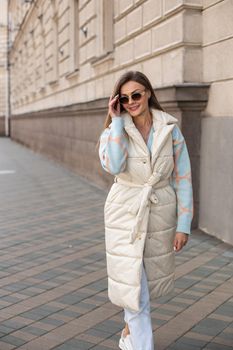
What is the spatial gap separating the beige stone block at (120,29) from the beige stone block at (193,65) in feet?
9.52

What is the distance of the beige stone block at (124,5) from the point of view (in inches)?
383

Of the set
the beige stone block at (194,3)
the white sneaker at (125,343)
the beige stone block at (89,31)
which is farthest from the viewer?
the beige stone block at (89,31)

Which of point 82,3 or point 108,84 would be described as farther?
point 82,3

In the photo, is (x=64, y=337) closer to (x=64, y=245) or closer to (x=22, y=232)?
(x=64, y=245)

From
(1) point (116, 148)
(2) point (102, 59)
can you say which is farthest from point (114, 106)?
(2) point (102, 59)

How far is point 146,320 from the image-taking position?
10.9ft

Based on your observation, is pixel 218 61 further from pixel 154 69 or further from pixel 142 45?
pixel 142 45

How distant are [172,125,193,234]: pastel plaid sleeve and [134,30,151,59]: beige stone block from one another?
5.69 metres

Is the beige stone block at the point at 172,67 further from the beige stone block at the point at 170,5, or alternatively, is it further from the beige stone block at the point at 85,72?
the beige stone block at the point at 85,72

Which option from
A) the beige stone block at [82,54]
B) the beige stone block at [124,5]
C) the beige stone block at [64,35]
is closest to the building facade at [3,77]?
the beige stone block at [64,35]

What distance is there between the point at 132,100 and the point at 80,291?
2.26 meters

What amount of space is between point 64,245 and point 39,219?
1816 millimetres

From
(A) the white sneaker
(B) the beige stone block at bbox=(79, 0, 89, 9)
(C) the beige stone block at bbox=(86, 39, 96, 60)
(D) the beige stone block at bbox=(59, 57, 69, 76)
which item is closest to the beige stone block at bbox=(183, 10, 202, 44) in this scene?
(A) the white sneaker

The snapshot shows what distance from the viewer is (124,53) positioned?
10.2 metres
